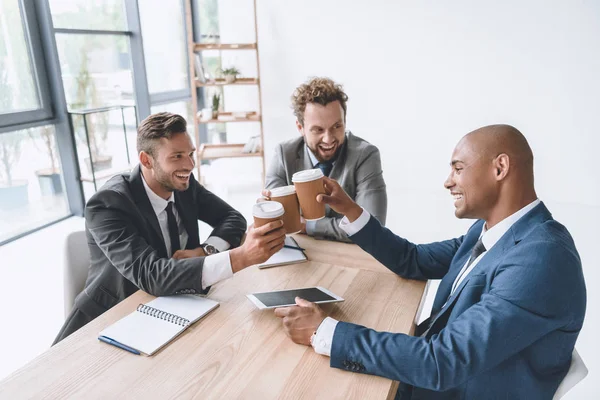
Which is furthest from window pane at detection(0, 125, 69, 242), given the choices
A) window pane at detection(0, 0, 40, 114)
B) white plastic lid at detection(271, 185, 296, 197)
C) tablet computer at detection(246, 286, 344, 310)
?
tablet computer at detection(246, 286, 344, 310)

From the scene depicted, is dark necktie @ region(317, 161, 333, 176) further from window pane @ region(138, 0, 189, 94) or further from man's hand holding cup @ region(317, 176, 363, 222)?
window pane @ region(138, 0, 189, 94)

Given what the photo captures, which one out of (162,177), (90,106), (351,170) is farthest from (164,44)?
(162,177)

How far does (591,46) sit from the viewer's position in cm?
396

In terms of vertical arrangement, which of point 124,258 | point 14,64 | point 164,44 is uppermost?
point 164,44

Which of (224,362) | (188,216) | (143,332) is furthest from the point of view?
(188,216)

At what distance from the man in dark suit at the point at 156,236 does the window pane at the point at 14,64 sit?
8.45 ft

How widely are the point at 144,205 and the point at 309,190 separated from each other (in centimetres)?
59

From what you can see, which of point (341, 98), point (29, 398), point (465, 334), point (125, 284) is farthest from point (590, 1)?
point (29, 398)

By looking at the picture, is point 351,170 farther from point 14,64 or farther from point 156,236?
point 14,64

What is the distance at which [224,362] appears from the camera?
1066 millimetres

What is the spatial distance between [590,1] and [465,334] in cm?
414

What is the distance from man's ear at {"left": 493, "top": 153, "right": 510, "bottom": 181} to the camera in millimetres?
1091

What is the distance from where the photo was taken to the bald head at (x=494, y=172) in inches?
43.1

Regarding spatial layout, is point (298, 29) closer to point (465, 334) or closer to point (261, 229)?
point (261, 229)
